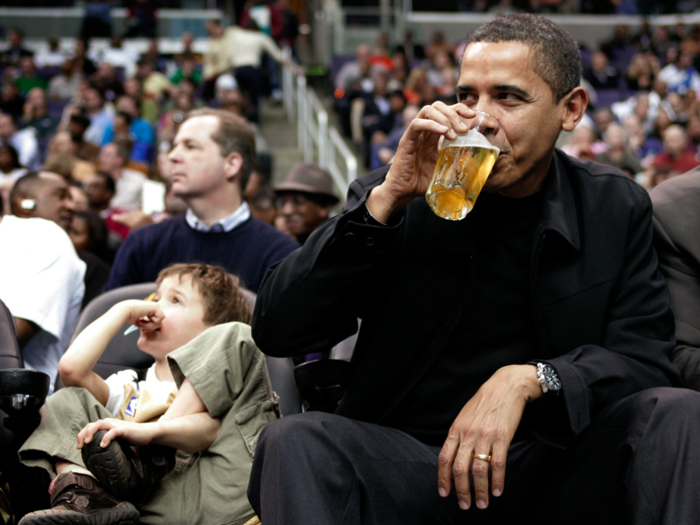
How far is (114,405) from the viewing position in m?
2.30

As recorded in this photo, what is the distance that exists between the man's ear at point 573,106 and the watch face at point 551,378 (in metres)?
0.60

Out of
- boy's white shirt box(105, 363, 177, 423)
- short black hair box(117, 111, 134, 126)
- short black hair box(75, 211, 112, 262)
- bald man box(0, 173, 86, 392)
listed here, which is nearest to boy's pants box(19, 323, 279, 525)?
boy's white shirt box(105, 363, 177, 423)

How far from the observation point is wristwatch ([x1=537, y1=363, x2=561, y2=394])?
1668 mm

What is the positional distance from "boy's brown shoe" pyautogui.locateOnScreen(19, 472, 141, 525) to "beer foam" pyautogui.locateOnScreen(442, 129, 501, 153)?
109 cm

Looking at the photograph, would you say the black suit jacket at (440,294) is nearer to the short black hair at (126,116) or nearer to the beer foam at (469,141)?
the beer foam at (469,141)

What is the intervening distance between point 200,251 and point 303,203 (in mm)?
1459

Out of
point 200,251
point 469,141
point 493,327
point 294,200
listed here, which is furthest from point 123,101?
point 469,141

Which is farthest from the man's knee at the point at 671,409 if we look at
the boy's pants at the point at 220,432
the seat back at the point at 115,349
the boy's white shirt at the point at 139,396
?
the seat back at the point at 115,349

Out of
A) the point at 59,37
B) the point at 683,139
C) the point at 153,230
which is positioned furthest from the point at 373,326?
the point at 59,37

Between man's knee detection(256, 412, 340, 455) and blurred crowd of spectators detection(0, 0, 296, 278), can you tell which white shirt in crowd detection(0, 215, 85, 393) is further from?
blurred crowd of spectators detection(0, 0, 296, 278)

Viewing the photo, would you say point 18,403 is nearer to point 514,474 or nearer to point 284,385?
point 284,385

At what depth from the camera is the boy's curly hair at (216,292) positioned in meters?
2.41

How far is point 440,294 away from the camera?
6.13 feet

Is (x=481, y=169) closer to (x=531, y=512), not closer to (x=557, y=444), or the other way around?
(x=557, y=444)
